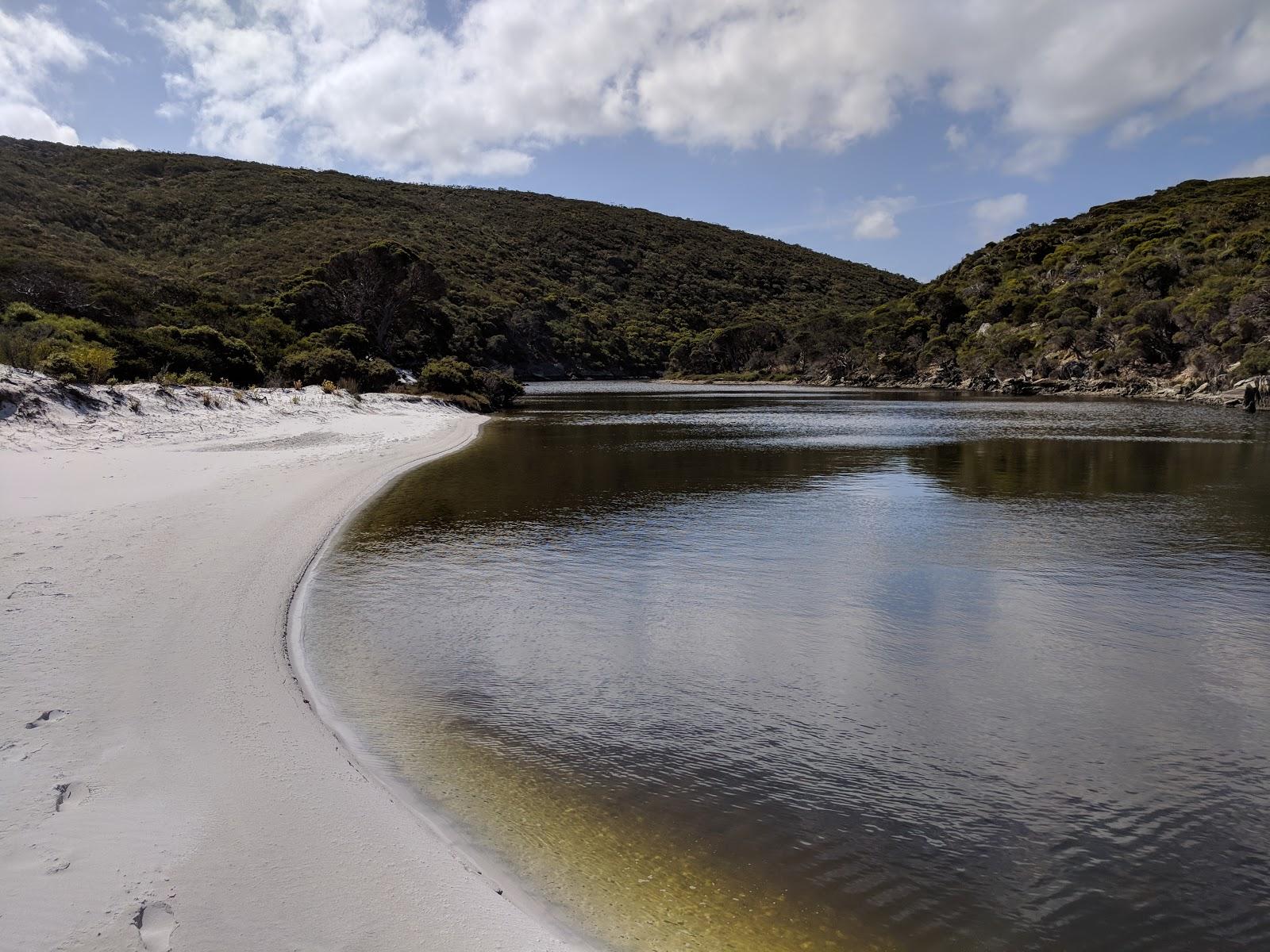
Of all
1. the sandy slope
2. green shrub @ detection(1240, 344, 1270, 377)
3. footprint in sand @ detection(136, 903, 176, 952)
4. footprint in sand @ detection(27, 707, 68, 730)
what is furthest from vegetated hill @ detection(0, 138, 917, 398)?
green shrub @ detection(1240, 344, 1270, 377)

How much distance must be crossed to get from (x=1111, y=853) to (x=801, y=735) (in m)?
1.88

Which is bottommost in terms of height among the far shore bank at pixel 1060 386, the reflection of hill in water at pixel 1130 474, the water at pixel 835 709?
the water at pixel 835 709

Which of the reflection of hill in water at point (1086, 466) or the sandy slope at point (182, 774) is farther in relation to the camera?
the reflection of hill in water at point (1086, 466)

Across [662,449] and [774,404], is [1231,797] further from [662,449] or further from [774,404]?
[774,404]

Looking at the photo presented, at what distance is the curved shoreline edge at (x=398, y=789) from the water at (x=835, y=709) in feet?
0.27

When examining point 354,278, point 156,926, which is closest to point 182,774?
point 156,926

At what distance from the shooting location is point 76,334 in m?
24.6

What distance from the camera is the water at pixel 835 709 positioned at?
368 centimetres

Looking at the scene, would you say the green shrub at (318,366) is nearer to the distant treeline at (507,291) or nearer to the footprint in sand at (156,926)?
the distant treeline at (507,291)

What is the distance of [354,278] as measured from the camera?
5775cm

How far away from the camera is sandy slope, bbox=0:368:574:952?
10.4 ft

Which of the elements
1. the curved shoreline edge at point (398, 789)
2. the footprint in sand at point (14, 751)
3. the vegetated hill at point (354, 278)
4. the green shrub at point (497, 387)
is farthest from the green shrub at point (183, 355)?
the footprint in sand at point (14, 751)

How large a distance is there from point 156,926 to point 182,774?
1.41m

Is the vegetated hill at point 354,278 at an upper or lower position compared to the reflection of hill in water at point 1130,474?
upper
